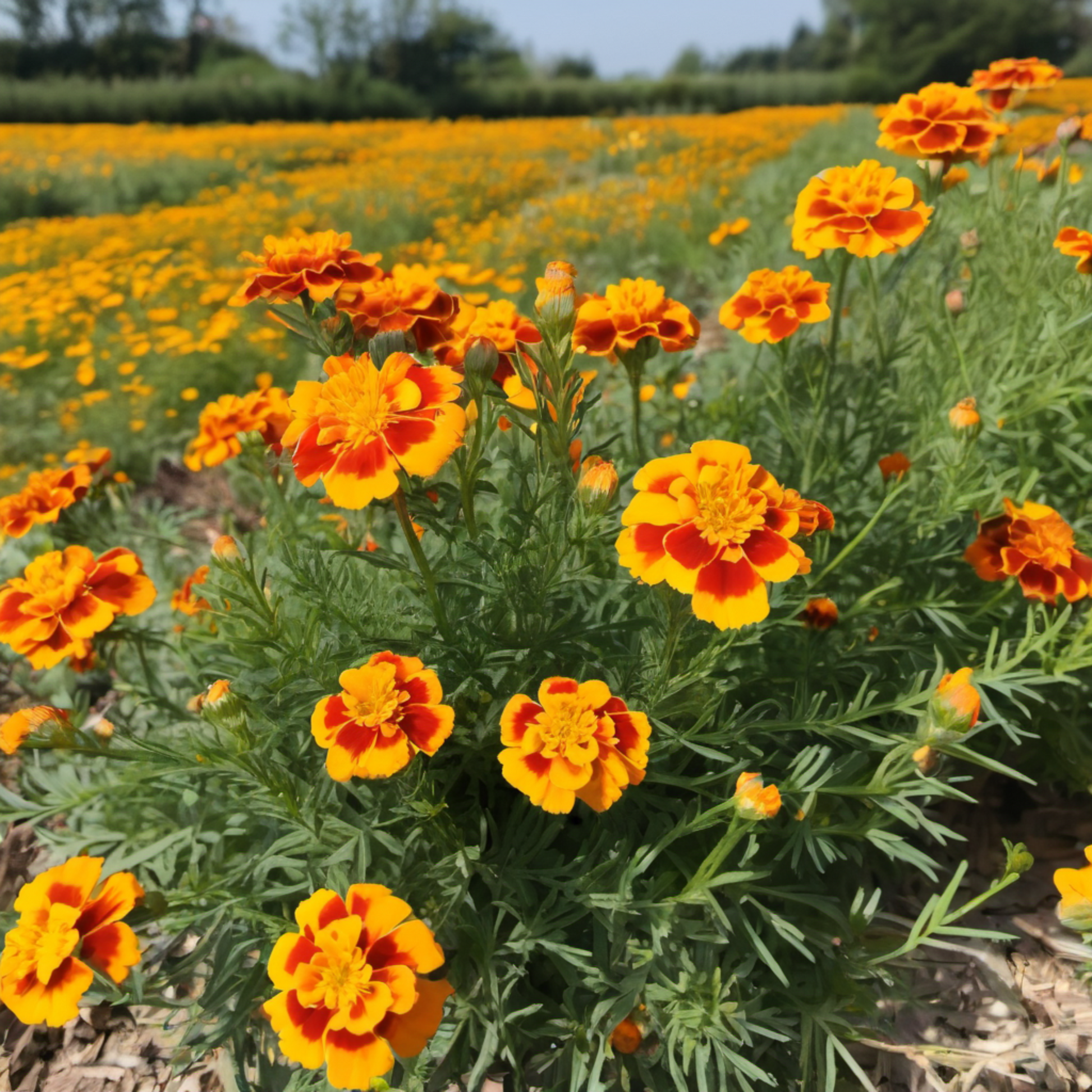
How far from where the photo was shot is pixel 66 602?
58.5 inches

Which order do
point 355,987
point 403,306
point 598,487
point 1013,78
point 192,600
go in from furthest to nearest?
point 1013,78
point 192,600
point 403,306
point 598,487
point 355,987

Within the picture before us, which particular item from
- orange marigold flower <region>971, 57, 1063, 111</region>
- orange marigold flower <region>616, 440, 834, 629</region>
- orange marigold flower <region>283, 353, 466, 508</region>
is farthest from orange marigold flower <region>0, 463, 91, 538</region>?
orange marigold flower <region>971, 57, 1063, 111</region>

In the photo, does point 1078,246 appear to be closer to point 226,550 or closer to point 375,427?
point 375,427

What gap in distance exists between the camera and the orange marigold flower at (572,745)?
1.14 metres

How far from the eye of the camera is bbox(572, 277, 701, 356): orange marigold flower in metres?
1.47

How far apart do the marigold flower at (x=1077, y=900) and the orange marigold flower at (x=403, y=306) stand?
1.35 m

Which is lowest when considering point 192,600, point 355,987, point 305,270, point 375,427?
point 192,600

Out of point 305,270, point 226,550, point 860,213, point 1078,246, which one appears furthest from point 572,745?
point 1078,246

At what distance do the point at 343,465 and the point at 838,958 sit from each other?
1.32 metres

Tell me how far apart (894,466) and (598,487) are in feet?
2.54

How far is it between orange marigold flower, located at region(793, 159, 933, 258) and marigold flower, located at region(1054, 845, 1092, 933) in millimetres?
1078

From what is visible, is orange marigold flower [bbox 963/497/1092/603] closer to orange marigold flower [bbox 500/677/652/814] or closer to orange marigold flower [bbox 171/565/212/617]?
orange marigold flower [bbox 500/677/652/814]

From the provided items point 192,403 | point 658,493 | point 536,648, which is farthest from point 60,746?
point 192,403

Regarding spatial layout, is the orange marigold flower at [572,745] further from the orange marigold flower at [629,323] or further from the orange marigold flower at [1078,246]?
the orange marigold flower at [1078,246]
